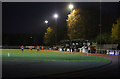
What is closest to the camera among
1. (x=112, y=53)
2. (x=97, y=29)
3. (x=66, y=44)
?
(x=112, y=53)

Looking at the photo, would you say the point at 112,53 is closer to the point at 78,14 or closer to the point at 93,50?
the point at 93,50

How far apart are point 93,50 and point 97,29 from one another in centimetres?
1521

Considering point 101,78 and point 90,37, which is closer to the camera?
point 101,78

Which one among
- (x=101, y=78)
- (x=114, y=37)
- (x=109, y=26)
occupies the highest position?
(x=109, y=26)

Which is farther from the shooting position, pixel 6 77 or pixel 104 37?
pixel 104 37

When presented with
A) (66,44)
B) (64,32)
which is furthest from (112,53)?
(64,32)

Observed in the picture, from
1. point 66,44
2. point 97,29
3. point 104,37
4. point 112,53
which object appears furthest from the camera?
point 66,44

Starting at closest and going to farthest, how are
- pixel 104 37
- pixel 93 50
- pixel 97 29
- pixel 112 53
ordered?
1. pixel 112 53
2. pixel 93 50
3. pixel 104 37
4. pixel 97 29

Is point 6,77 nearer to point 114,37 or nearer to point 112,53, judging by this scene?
point 112,53

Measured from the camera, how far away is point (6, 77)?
36.5 feet

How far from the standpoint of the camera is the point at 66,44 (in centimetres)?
6500

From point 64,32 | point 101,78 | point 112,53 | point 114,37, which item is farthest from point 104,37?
point 101,78

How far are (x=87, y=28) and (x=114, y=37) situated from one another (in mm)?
10527

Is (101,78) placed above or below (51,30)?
below
